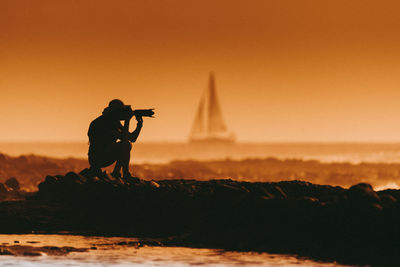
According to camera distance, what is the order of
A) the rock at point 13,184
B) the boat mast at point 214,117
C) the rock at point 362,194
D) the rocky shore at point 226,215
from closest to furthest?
the rocky shore at point 226,215 < the rock at point 362,194 < the rock at point 13,184 < the boat mast at point 214,117

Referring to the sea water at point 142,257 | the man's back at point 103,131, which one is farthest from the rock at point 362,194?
the man's back at point 103,131

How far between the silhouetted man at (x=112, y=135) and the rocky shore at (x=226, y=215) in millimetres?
567

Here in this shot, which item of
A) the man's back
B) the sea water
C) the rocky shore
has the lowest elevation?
the sea water

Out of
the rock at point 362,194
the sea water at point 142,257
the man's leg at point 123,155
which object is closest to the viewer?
the sea water at point 142,257

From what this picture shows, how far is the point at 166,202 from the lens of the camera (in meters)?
17.1

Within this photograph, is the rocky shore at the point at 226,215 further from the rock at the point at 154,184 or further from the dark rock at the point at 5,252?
the dark rock at the point at 5,252

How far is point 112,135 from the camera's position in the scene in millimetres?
18922

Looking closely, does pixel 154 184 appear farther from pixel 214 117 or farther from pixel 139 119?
pixel 214 117

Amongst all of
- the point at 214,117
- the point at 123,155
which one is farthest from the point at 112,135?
the point at 214,117

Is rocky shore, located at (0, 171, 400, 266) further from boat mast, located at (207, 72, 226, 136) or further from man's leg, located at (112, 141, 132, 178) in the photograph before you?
boat mast, located at (207, 72, 226, 136)

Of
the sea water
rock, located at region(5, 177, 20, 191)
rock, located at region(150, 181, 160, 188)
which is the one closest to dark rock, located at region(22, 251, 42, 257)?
the sea water

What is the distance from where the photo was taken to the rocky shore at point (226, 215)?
14312 mm

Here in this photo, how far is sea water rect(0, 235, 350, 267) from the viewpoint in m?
12.9

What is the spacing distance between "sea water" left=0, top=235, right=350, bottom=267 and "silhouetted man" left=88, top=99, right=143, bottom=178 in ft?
13.4
